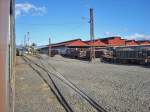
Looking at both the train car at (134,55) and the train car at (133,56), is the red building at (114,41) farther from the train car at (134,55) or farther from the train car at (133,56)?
the train car at (134,55)

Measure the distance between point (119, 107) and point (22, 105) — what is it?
3361 millimetres

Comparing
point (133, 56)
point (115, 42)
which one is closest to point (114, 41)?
point (115, 42)

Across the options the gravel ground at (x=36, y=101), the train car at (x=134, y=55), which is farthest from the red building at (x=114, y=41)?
the gravel ground at (x=36, y=101)

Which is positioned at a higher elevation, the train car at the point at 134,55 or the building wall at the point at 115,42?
the building wall at the point at 115,42

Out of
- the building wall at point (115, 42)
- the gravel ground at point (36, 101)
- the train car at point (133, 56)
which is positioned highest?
the building wall at point (115, 42)

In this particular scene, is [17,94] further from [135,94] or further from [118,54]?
[118,54]

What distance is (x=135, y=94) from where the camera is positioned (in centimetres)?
1125

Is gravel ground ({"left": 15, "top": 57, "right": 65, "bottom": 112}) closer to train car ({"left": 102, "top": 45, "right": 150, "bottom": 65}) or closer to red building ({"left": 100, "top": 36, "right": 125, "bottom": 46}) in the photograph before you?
train car ({"left": 102, "top": 45, "right": 150, "bottom": 65})

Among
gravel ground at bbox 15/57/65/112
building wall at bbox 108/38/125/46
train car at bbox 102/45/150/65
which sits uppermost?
building wall at bbox 108/38/125/46

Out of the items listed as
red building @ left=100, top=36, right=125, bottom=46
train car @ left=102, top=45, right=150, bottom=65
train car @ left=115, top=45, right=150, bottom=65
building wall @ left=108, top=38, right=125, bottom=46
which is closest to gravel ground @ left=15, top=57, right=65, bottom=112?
train car @ left=102, top=45, right=150, bottom=65

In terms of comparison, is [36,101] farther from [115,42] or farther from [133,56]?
[115,42]

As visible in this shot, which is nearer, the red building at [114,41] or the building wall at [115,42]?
the building wall at [115,42]

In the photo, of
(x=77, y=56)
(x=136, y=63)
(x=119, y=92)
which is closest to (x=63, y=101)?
(x=119, y=92)

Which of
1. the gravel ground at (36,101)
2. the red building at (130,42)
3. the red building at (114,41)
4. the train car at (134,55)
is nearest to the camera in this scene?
the gravel ground at (36,101)
